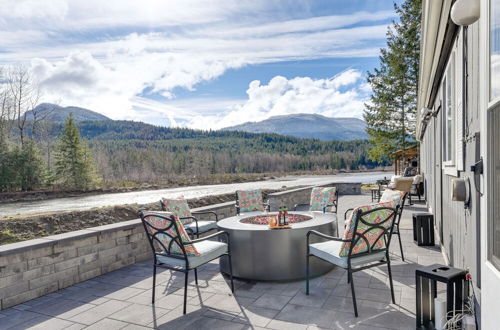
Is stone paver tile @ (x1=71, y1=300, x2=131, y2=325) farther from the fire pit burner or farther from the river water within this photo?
the river water

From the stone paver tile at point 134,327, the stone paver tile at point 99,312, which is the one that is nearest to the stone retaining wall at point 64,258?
the stone paver tile at point 99,312

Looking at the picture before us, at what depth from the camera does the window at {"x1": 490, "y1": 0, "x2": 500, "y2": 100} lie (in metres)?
1.38

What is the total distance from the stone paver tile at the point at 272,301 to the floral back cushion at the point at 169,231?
0.75 m

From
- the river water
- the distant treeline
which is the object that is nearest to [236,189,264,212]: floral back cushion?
the river water

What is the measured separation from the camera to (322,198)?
5.94m

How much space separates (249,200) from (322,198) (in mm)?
1262

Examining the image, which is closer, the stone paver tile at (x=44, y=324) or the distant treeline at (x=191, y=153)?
the stone paver tile at (x=44, y=324)

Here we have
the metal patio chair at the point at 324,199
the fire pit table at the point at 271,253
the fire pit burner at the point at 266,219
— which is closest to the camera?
the fire pit table at the point at 271,253

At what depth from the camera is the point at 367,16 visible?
35.3 ft

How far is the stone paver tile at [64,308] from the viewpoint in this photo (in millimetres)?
3172

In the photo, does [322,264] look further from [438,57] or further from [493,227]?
[438,57]

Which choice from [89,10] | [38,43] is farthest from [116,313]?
[38,43]

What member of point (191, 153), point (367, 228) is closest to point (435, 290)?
point (367, 228)

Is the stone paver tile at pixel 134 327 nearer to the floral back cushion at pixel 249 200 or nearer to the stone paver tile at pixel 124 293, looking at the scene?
the stone paver tile at pixel 124 293
